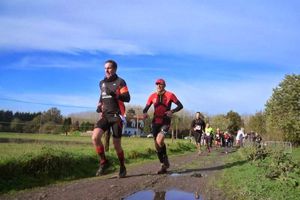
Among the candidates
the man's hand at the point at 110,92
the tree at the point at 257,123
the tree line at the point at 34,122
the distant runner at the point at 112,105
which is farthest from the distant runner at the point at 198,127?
the tree at the point at 257,123

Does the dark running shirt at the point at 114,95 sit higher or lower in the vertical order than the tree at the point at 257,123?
lower

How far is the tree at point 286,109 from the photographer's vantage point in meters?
44.6

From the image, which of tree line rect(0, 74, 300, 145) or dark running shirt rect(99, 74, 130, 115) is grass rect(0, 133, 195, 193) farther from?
tree line rect(0, 74, 300, 145)

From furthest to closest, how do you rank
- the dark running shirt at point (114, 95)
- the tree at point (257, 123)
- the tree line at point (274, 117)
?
1. the tree at point (257, 123)
2. the tree line at point (274, 117)
3. the dark running shirt at point (114, 95)

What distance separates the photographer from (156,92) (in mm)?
11539

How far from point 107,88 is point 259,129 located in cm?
7234

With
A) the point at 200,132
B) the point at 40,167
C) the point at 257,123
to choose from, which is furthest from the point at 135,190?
the point at 257,123

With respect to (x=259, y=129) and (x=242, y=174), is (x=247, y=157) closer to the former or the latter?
(x=242, y=174)

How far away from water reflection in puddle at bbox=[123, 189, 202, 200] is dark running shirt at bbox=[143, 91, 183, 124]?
3.55 meters

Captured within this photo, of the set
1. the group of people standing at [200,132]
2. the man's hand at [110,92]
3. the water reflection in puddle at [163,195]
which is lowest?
the water reflection in puddle at [163,195]

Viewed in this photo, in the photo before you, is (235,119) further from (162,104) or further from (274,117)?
(162,104)

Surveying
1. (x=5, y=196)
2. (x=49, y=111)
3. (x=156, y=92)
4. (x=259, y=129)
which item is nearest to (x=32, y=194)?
(x=5, y=196)

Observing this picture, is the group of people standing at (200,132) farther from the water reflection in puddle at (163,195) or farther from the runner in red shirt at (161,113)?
the water reflection in puddle at (163,195)

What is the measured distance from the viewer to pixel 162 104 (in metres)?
11.4
